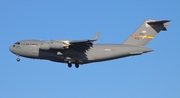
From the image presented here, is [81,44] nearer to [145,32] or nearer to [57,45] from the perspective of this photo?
[57,45]

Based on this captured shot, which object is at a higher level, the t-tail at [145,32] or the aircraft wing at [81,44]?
the t-tail at [145,32]

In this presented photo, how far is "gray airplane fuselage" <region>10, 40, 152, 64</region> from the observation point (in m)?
24.2

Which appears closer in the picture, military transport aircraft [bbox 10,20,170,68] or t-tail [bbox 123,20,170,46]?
military transport aircraft [bbox 10,20,170,68]

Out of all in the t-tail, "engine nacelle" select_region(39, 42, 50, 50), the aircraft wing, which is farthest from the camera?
the t-tail

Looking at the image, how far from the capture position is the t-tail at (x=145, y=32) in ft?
82.5

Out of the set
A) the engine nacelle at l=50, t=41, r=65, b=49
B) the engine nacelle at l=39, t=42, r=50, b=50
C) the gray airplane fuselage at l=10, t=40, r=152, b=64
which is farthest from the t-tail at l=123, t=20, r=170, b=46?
the engine nacelle at l=39, t=42, r=50, b=50

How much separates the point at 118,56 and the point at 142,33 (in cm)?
250

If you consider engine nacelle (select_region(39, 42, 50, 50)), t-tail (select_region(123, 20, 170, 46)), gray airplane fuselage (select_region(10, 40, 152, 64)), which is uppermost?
t-tail (select_region(123, 20, 170, 46))

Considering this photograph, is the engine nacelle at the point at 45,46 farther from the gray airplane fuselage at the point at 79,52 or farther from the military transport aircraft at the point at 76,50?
the gray airplane fuselage at the point at 79,52

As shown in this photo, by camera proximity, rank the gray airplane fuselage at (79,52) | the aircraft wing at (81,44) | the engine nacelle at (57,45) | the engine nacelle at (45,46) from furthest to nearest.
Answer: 1. the gray airplane fuselage at (79,52)
2. the engine nacelle at (45,46)
3. the engine nacelle at (57,45)
4. the aircraft wing at (81,44)

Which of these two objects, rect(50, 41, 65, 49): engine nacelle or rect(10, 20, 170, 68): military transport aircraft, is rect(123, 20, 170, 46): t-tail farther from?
rect(50, 41, 65, 49): engine nacelle

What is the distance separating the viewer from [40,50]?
79.4 feet

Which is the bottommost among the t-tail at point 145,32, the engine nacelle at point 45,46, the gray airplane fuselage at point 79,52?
the gray airplane fuselage at point 79,52

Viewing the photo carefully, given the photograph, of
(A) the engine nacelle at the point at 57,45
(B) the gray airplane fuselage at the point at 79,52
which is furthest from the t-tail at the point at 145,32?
(A) the engine nacelle at the point at 57,45
